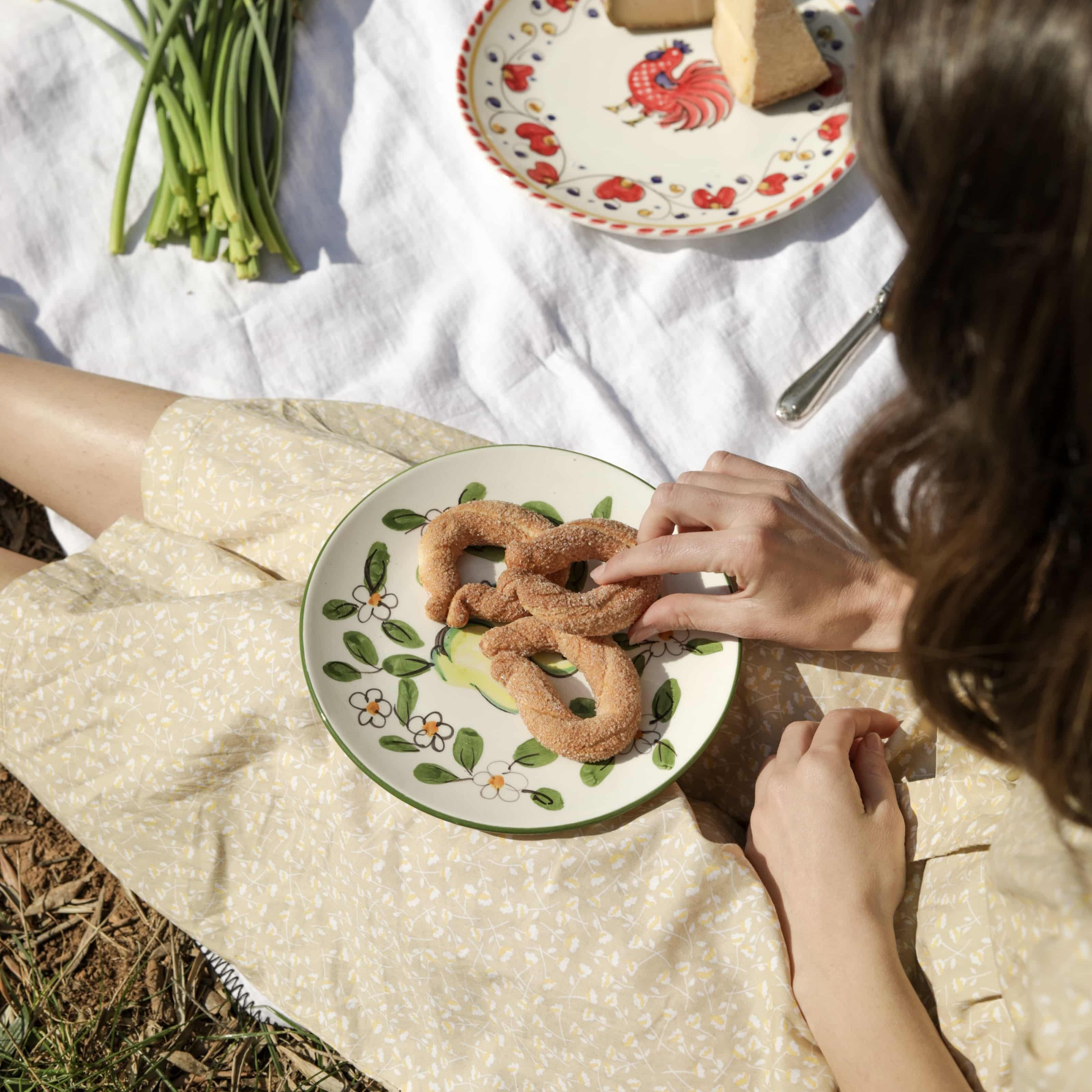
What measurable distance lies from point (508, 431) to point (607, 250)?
40 centimetres

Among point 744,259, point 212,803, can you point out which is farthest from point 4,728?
point 744,259

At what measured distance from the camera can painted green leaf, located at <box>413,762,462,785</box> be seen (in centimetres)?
102

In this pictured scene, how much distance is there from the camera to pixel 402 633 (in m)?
1.14

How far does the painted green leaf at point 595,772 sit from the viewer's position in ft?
3.39

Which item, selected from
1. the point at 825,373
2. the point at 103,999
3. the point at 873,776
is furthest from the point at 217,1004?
the point at 825,373

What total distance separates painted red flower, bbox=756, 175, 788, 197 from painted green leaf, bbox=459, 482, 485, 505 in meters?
0.84

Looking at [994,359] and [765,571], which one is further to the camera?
[765,571]

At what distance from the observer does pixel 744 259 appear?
175 cm

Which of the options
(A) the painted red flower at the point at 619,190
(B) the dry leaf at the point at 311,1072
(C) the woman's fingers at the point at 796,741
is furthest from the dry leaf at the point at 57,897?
(A) the painted red flower at the point at 619,190

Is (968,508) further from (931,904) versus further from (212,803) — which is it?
(212,803)

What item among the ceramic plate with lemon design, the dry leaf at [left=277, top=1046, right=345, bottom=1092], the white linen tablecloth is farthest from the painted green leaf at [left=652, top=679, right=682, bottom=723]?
the dry leaf at [left=277, top=1046, right=345, bottom=1092]

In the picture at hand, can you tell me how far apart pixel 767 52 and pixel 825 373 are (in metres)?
0.57

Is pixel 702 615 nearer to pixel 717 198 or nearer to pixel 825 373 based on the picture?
pixel 825 373

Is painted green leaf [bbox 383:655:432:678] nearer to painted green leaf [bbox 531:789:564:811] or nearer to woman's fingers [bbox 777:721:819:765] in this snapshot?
painted green leaf [bbox 531:789:564:811]
